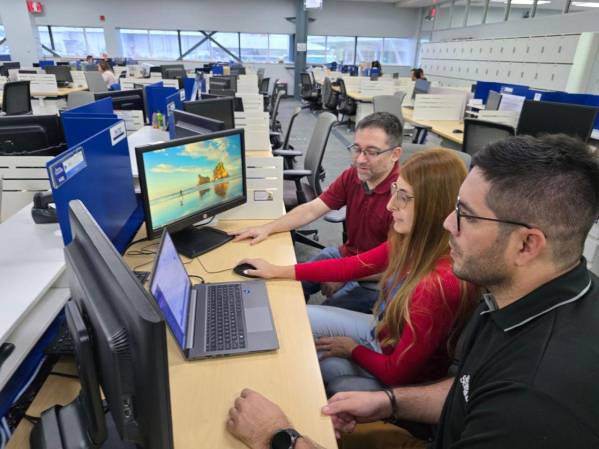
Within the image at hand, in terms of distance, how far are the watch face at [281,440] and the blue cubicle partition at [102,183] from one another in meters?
0.73

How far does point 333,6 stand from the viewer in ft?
40.8

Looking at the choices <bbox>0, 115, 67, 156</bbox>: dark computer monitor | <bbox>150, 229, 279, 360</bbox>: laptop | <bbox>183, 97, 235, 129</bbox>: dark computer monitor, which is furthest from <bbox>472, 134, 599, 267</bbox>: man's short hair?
<bbox>183, 97, 235, 129</bbox>: dark computer monitor

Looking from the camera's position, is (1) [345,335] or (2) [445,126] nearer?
(1) [345,335]

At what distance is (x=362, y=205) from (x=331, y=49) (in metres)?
13.1

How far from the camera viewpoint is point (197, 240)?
5.43 ft

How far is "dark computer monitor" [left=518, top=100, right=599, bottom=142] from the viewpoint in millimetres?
2998

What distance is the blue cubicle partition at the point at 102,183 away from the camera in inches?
42.6

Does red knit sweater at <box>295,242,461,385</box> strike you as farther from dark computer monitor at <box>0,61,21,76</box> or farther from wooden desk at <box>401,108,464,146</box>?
dark computer monitor at <box>0,61,21,76</box>

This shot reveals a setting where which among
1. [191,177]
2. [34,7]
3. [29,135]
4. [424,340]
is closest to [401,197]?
[424,340]

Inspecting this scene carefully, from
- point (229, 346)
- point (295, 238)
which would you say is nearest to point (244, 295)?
point (229, 346)

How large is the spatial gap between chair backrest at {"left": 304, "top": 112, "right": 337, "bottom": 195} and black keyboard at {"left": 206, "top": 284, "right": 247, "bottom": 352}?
1578 mm

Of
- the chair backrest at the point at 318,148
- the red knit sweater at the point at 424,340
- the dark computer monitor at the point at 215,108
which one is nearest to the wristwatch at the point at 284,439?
the red knit sweater at the point at 424,340

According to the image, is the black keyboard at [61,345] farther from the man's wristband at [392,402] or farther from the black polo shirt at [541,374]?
the black polo shirt at [541,374]

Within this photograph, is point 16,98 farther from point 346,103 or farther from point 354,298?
point 354,298
